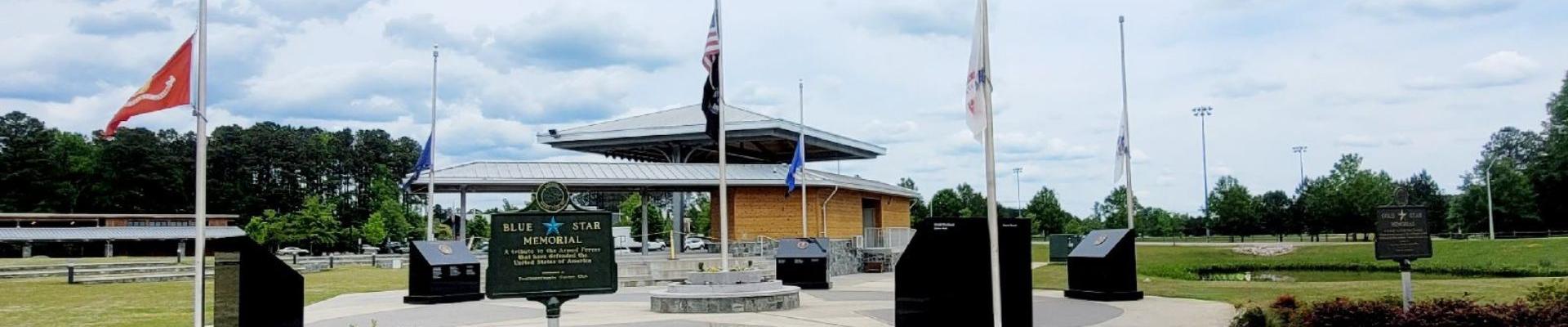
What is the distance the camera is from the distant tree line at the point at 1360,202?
6353 cm

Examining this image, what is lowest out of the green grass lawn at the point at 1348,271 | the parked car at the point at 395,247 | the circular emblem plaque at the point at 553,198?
the green grass lawn at the point at 1348,271

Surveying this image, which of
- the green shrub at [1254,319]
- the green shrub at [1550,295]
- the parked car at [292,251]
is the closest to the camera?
the green shrub at [1550,295]

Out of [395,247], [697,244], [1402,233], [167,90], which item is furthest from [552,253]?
[395,247]

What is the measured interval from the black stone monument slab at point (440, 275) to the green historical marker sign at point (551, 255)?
12.7 m

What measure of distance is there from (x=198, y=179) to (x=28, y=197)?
3297 inches

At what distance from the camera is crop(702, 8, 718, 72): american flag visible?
69.7 ft

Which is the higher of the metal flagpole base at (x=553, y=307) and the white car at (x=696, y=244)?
the metal flagpole base at (x=553, y=307)

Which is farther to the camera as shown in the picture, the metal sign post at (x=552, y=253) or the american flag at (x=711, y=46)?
the american flag at (x=711, y=46)

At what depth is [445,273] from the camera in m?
22.4

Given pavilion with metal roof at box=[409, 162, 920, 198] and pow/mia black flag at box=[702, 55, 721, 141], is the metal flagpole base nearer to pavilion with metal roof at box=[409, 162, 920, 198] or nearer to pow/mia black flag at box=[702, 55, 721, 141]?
pow/mia black flag at box=[702, 55, 721, 141]

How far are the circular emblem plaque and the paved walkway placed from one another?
17.8 feet

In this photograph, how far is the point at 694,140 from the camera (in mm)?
47031

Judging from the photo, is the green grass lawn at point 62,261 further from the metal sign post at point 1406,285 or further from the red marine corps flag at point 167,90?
the metal sign post at point 1406,285

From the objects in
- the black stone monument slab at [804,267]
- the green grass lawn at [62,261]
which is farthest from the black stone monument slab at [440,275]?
the green grass lawn at [62,261]
